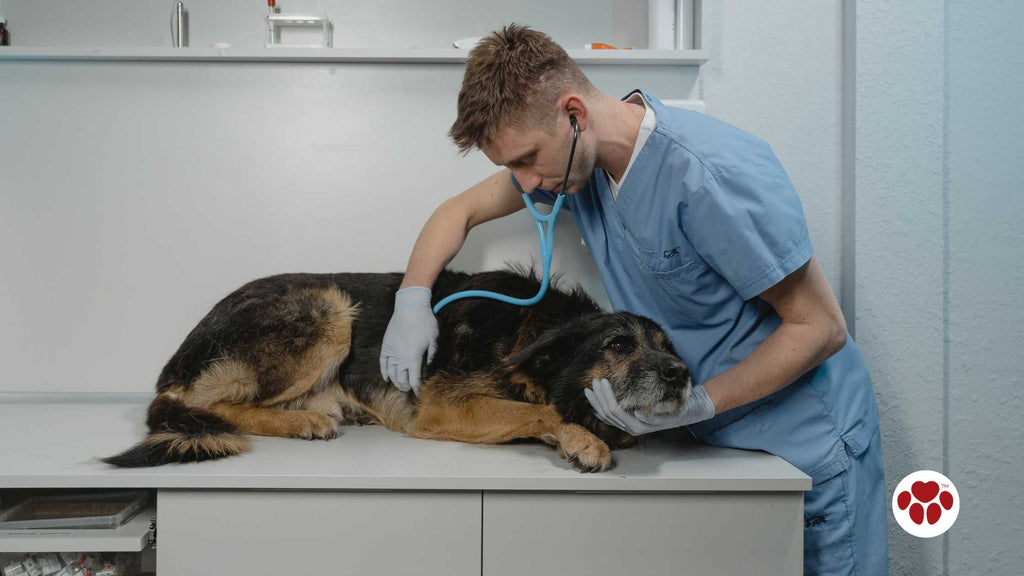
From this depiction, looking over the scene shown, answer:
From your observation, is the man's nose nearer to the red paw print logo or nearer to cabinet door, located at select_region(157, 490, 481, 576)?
cabinet door, located at select_region(157, 490, 481, 576)

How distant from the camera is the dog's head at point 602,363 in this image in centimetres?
138

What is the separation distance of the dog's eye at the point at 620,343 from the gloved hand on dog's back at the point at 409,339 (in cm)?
45

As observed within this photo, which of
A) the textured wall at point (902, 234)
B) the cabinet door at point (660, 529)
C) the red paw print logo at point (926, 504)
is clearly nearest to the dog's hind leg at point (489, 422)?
the cabinet door at point (660, 529)

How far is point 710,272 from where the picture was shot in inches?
58.1

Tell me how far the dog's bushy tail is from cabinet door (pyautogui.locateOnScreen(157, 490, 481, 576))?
0.10 meters

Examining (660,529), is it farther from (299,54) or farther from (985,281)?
(299,54)

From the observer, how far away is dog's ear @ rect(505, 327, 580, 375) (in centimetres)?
153

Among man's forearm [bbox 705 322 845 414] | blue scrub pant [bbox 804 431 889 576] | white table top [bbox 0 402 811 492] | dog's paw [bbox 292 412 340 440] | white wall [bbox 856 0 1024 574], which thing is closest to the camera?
white table top [bbox 0 402 811 492]

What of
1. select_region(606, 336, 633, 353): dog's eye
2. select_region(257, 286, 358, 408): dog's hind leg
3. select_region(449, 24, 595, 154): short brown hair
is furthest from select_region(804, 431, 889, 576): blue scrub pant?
select_region(257, 286, 358, 408): dog's hind leg

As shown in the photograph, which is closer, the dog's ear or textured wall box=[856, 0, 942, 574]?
the dog's ear

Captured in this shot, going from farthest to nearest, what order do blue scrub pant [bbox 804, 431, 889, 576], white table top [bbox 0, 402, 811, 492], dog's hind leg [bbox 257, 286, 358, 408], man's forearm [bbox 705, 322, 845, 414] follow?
dog's hind leg [bbox 257, 286, 358, 408] → blue scrub pant [bbox 804, 431, 889, 576] → man's forearm [bbox 705, 322, 845, 414] → white table top [bbox 0, 402, 811, 492]

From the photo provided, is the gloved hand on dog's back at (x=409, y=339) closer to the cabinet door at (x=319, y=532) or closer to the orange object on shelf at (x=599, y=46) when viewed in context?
the cabinet door at (x=319, y=532)

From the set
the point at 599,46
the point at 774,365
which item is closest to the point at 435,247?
the point at 599,46

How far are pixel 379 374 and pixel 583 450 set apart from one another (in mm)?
654
